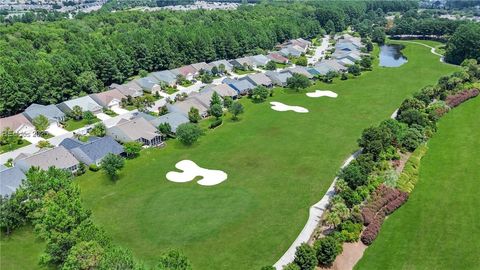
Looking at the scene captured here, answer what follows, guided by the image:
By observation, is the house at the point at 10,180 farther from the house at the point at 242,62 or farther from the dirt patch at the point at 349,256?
the house at the point at 242,62

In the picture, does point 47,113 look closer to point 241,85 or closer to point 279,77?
point 241,85

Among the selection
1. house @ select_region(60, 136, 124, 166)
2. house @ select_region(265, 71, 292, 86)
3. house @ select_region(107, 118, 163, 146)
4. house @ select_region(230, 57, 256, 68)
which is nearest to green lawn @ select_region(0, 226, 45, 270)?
house @ select_region(60, 136, 124, 166)

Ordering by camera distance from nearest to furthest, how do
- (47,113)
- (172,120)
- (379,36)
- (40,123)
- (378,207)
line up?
1. (378,207)
2. (40,123)
3. (172,120)
4. (47,113)
5. (379,36)

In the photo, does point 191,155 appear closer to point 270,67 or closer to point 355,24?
point 270,67

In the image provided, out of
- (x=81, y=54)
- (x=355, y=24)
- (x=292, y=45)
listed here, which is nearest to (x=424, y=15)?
(x=355, y=24)

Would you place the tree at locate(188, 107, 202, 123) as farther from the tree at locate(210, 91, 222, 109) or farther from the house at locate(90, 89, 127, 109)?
the house at locate(90, 89, 127, 109)

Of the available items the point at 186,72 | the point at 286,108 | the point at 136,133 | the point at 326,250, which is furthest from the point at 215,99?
the point at 326,250

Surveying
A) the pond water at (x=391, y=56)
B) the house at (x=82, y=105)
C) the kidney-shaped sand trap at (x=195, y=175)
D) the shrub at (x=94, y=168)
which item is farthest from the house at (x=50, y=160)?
the pond water at (x=391, y=56)
